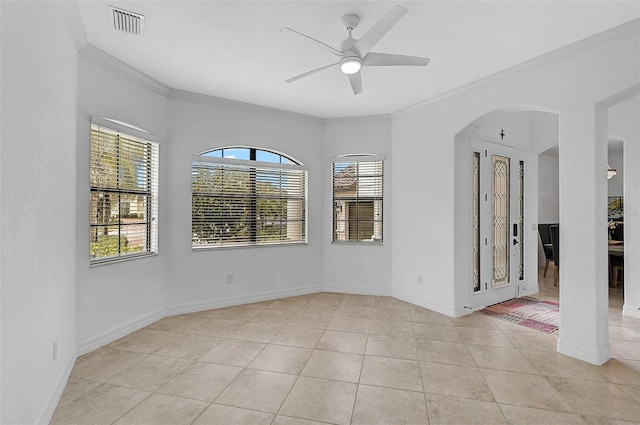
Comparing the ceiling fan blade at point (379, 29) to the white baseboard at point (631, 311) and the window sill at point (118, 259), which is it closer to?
the window sill at point (118, 259)

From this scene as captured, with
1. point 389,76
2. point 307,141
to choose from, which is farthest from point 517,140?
point 307,141

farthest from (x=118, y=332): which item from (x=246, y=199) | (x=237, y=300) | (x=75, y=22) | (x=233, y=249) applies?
(x=75, y=22)

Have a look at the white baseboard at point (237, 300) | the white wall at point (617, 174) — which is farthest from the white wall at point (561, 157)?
the white wall at point (617, 174)

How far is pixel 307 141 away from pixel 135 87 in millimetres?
2456

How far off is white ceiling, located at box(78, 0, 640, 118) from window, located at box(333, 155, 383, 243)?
4.53 feet

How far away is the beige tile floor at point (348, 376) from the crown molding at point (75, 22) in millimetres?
2816

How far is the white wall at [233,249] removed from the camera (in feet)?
13.7

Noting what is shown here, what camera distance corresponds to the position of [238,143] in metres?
4.61

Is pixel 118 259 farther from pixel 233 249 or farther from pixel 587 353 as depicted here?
pixel 587 353

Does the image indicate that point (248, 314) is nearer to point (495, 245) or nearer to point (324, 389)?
point (324, 389)

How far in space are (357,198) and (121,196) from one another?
3271 mm

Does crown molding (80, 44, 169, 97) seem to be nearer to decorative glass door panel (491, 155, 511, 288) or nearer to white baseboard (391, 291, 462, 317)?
white baseboard (391, 291, 462, 317)

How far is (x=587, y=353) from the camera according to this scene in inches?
113

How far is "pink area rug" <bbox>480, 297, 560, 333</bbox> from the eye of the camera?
12.6ft
